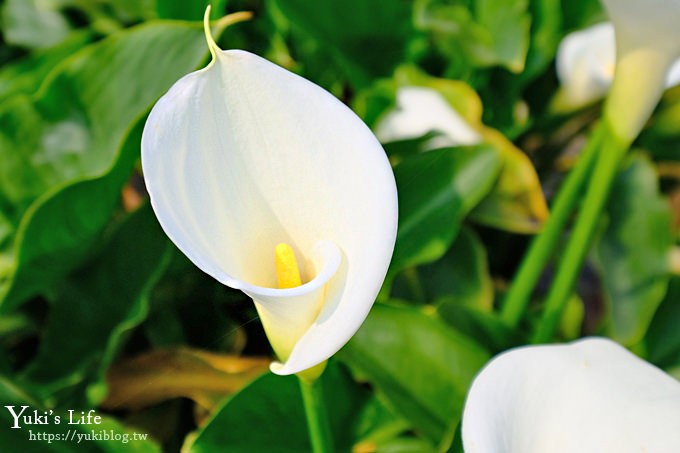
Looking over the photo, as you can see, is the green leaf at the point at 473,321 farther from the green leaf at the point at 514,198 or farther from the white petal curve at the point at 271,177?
the white petal curve at the point at 271,177

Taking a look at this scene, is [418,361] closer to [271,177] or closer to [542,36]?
[271,177]

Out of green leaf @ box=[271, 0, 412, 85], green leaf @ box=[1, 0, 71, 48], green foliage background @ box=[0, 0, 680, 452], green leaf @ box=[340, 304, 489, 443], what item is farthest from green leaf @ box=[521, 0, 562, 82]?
green leaf @ box=[1, 0, 71, 48]

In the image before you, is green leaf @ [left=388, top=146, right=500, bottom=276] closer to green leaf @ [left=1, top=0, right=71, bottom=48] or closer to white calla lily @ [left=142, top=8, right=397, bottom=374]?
white calla lily @ [left=142, top=8, right=397, bottom=374]

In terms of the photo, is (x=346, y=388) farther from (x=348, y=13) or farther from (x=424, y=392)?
(x=348, y=13)

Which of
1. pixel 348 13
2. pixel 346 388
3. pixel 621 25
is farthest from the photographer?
pixel 348 13

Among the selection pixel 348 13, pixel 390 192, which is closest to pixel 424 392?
pixel 390 192

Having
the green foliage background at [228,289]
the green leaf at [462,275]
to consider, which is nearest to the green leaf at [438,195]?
the green foliage background at [228,289]

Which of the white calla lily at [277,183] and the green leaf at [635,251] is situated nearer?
the white calla lily at [277,183]
